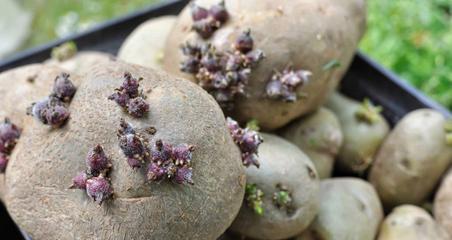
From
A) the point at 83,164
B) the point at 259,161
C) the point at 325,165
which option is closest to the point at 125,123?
the point at 83,164

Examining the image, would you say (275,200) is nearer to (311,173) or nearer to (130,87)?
(311,173)

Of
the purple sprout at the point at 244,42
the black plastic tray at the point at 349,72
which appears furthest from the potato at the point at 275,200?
the black plastic tray at the point at 349,72

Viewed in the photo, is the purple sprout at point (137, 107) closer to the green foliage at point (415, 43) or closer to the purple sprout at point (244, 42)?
the purple sprout at point (244, 42)

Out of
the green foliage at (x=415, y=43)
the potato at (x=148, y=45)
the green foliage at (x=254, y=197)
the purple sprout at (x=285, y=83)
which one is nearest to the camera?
the green foliage at (x=254, y=197)

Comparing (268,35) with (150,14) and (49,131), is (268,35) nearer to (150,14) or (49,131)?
(49,131)

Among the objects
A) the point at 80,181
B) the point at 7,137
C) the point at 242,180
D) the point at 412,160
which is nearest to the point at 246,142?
the point at 242,180
